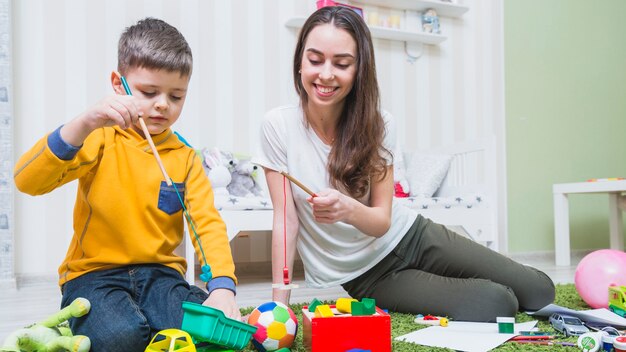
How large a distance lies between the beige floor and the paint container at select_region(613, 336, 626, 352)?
99 centimetres

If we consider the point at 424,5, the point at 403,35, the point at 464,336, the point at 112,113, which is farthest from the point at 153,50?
the point at 424,5

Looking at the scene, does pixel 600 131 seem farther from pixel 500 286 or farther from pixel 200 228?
pixel 200 228

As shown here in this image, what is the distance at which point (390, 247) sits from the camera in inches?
55.6

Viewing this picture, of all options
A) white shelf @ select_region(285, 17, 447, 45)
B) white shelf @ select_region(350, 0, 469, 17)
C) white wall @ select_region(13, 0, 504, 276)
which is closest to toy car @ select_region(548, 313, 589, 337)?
white wall @ select_region(13, 0, 504, 276)

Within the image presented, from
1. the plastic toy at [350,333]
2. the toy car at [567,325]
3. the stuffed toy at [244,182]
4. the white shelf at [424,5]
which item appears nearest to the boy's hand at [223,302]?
the plastic toy at [350,333]

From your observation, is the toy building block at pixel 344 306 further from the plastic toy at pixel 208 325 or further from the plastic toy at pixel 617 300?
the plastic toy at pixel 617 300

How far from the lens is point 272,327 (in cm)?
99

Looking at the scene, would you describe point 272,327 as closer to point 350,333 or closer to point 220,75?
point 350,333

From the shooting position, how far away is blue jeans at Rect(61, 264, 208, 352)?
914mm

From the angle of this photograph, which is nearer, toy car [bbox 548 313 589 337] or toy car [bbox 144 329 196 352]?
toy car [bbox 144 329 196 352]

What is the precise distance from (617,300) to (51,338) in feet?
4.17

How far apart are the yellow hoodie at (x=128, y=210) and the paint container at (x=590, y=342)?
634 millimetres

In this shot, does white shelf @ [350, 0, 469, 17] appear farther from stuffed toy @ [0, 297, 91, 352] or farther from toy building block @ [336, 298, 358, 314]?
stuffed toy @ [0, 297, 91, 352]

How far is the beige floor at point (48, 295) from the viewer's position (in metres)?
1.55
